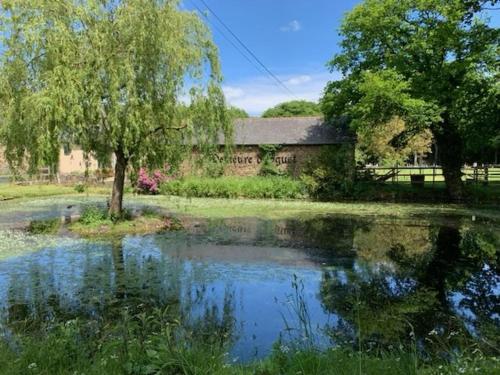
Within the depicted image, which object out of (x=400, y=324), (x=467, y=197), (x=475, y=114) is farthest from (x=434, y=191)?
(x=400, y=324)

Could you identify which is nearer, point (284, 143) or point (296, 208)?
point (296, 208)

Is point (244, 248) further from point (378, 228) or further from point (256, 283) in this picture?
point (378, 228)

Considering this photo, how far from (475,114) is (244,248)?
563 inches

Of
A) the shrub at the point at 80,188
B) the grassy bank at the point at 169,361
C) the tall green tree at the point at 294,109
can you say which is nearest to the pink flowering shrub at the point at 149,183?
the shrub at the point at 80,188

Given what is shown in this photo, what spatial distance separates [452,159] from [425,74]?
4881 mm

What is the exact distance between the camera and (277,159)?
3144cm

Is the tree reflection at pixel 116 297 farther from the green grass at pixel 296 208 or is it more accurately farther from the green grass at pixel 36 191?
the green grass at pixel 36 191

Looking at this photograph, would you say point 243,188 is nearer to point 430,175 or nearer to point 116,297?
point 430,175

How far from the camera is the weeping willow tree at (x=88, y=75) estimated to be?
13672 mm

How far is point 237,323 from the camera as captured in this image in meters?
6.75

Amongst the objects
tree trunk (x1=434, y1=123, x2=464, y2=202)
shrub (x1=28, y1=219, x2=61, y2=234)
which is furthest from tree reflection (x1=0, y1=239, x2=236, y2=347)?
tree trunk (x1=434, y1=123, x2=464, y2=202)

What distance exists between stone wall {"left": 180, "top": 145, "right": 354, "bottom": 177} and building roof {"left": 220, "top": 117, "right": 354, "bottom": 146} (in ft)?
1.38

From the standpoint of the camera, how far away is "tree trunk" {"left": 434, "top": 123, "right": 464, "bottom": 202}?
80.9 feet

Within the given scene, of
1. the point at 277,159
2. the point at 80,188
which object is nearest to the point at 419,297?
the point at 277,159
